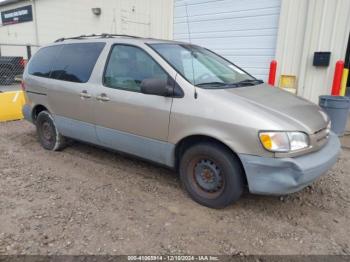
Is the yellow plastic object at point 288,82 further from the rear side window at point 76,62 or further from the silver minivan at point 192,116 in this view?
the rear side window at point 76,62

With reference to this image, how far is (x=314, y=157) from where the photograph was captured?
2934 mm

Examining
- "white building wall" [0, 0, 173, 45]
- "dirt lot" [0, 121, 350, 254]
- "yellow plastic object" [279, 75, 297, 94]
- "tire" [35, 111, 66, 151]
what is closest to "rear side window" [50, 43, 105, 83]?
"tire" [35, 111, 66, 151]

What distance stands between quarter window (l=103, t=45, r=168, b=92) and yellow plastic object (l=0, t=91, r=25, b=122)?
4169 mm

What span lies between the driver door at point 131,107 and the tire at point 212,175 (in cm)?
40

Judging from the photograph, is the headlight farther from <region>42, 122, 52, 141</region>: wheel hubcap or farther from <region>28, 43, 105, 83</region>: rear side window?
<region>42, 122, 52, 141</region>: wheel hubcap

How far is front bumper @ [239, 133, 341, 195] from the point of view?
9.03 feet

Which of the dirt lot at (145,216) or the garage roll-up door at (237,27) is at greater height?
the garage roll-up door at (237,27)

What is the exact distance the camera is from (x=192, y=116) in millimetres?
3145

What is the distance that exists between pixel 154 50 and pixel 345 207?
2723 millimetres

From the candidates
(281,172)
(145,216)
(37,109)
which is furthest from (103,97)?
(281,172)

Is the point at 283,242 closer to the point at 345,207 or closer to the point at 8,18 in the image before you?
the point at 345,207

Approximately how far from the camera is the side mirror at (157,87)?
3.25 m

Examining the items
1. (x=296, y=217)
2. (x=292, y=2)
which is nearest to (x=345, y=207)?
(x=296, y=217)

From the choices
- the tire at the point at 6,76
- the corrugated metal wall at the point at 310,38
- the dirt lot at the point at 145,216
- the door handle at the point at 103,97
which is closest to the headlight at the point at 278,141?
the dirt lot at the point at 145,216
